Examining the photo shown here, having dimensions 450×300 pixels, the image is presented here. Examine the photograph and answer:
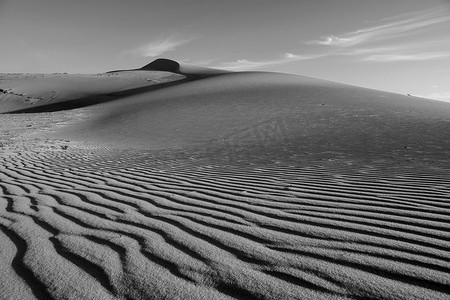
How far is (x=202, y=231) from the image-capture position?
2713 millimetres

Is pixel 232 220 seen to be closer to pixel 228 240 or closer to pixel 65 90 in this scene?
pixel 228 240

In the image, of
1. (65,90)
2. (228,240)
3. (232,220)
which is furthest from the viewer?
(65,90)

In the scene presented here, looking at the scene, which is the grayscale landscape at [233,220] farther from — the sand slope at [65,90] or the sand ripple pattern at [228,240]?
the sand slope at [65,90]

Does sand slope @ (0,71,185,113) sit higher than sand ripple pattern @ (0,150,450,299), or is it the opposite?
sand ripple pattern @ (0,150,450,299)

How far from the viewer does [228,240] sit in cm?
251

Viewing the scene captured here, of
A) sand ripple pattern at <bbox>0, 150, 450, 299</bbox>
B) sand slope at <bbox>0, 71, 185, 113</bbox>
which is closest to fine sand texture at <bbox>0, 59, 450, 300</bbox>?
sand ripple pattern at <bbox>0, 150, 450, 299</bbox>

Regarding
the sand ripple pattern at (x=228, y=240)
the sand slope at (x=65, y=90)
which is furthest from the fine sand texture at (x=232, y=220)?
the sand slope at (x=65, y=90)

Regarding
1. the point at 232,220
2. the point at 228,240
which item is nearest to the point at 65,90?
the point at 232,220

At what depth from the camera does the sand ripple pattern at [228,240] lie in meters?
1.85

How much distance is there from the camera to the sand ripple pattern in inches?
73.0

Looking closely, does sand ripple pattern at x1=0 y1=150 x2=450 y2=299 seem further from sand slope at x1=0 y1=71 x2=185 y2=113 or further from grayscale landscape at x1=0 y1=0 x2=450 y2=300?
sand slope at x1=0 y1=71 x2=185 y2=113

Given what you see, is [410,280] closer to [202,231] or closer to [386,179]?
[202,231]

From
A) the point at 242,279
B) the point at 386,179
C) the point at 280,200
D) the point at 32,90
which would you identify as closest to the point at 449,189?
the point at 386,179

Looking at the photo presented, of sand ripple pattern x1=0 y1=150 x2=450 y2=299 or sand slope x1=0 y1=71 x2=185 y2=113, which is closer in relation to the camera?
sand ripple pattern x1=0 y1=150 x2=450 y2=299
